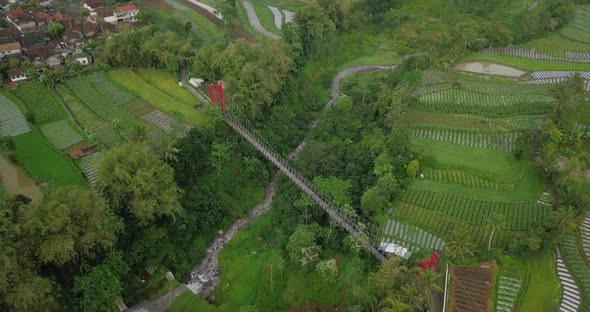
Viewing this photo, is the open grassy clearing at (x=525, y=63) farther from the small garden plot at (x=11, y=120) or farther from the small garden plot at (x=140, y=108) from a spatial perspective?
the small garden plot at (x=11, y=120)

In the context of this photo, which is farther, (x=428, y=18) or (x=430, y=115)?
(x=428, y=18)

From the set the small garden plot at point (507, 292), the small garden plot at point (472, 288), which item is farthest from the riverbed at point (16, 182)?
the small garden plot at point (507, 292)

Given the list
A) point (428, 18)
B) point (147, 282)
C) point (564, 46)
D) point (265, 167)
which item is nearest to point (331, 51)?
point (428, 18)

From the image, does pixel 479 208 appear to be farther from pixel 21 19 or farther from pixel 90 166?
pixel 21 19

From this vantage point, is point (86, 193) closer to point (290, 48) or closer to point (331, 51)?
point (290, 48)

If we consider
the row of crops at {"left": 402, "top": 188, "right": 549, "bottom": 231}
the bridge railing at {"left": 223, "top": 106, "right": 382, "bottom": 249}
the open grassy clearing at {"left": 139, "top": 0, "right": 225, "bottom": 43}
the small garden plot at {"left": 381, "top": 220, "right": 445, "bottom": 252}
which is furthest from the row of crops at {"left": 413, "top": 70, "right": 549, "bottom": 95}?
the open grassy clearing at {"left": 139, "top": 0, "right": 225, "bottom": 43}
